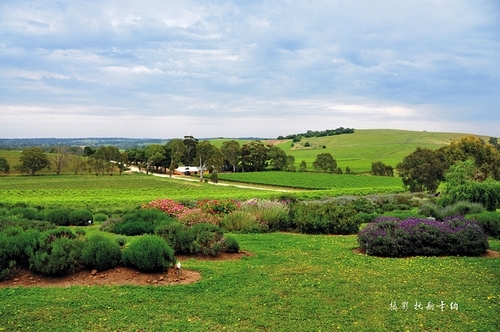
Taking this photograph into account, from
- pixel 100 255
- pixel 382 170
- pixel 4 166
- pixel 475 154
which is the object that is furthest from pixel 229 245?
pixel 4 166

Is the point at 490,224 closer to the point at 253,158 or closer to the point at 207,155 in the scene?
the point at 207,155

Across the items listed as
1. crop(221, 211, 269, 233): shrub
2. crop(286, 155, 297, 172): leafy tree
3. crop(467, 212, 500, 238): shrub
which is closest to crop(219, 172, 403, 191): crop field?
crop(286, 155, 297, 172): leafy tree

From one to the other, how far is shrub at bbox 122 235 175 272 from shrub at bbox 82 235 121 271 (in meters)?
0.25

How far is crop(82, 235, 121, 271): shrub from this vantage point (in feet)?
30.5

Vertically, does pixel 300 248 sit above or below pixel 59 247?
below

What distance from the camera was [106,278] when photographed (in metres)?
9.03

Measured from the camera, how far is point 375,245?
12.2 m

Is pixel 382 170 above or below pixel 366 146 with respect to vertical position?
below

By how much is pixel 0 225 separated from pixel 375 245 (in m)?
11.6

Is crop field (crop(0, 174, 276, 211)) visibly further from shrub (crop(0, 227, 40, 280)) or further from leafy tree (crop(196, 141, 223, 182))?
leafy tree (crop(196, 141, 223, 182))

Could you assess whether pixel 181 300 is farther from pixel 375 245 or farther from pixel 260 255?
pixel 375 245

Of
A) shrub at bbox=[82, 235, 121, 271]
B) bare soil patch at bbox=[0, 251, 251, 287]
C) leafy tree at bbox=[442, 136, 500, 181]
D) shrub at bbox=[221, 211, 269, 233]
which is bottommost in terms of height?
shrub at bbox=[221, 211, 269, 233]

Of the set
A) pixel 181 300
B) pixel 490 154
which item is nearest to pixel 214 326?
pixel 181 300

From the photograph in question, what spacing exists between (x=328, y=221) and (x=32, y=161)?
87.7 meters
